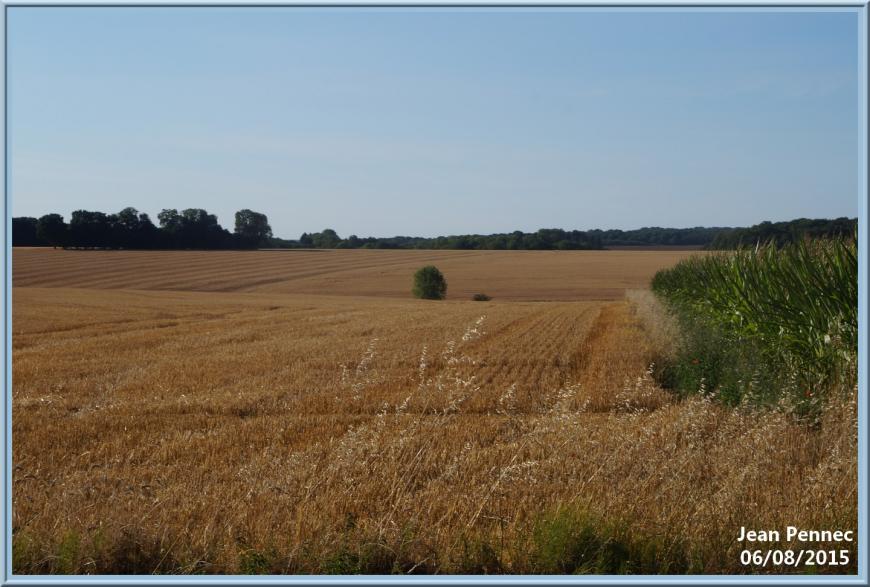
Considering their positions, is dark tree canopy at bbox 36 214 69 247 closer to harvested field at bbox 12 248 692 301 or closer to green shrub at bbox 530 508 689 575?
green shrub at bbox 530 508 689 575

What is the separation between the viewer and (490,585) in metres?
3.67

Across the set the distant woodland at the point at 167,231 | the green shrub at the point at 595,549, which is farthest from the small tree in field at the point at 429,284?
the green shrub at the point at 595,549

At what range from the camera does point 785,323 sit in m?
8.98

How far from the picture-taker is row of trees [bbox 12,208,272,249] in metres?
6.80

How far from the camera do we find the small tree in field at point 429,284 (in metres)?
46.5

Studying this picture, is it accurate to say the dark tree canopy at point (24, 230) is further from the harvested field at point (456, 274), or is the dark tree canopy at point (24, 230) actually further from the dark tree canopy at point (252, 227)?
the harvested field at point (456, 274)

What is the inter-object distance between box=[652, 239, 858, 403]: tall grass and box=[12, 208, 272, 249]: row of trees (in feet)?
15.0

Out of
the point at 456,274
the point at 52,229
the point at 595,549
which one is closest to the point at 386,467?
the point at 595,549

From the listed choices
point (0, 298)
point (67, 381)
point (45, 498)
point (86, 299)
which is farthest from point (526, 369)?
point (86, 299)

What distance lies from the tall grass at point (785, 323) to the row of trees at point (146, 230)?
4.58 metres

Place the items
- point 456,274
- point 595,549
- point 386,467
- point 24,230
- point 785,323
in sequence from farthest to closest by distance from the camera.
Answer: point 456,274 < point 785,323 < point 24,230 < point 386,467 < point 595,549

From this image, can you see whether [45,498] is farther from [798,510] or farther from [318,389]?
[798,510]

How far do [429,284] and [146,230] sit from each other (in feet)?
128

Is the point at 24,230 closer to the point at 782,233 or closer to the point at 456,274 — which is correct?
the point at 782,233
